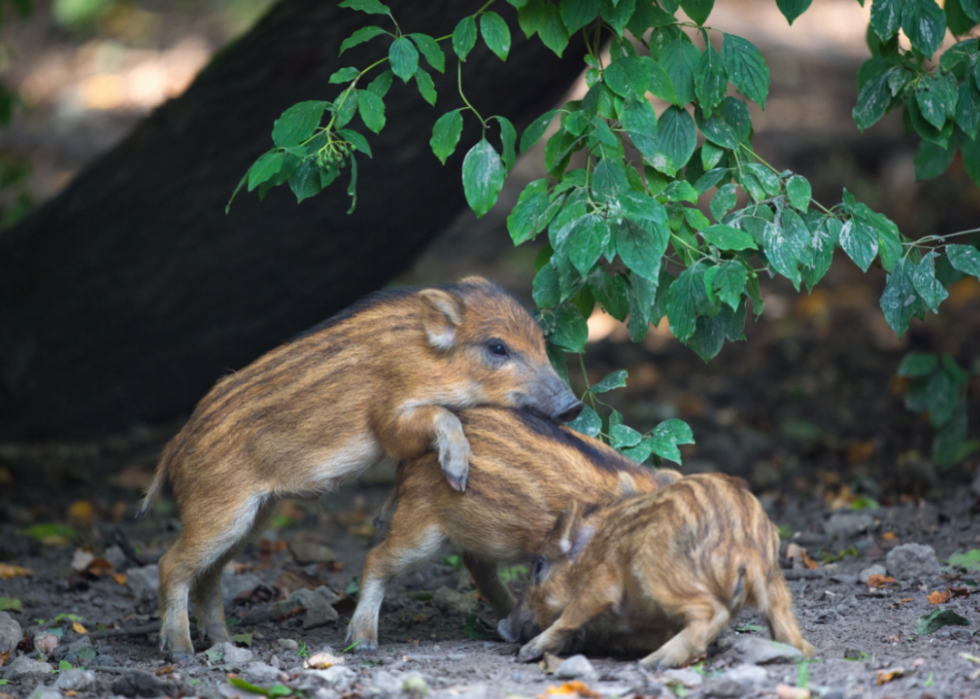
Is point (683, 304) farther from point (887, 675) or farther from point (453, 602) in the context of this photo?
point (453, 602)

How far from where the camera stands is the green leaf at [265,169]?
3.64 m

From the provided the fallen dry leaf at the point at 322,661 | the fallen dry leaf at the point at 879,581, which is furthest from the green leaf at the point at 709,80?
the fallen dry leaf at the point at 322,661

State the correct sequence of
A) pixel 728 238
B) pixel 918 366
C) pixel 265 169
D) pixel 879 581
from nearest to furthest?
1. pixel 728 238
2. pixel 265 169
3. pixel 879 581
4. pixel 918 366

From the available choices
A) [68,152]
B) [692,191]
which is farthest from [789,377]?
[68,152]

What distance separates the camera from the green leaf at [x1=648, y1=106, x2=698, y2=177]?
3.82 m

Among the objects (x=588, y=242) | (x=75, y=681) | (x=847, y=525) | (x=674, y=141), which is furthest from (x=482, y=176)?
(x=847, y=525)

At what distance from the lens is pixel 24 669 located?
3.76 metres

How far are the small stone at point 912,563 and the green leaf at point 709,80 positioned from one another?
2131 mm

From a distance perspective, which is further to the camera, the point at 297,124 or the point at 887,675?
the point at 297,124

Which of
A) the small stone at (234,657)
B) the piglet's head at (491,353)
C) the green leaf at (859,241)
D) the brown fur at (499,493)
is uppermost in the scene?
the green leaf at (859,241)

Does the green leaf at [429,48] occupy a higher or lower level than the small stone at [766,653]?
higher

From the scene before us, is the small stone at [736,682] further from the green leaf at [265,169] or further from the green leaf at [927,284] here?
the green leaf at [265,169]

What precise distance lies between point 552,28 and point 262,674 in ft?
8.00

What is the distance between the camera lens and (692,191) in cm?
367
